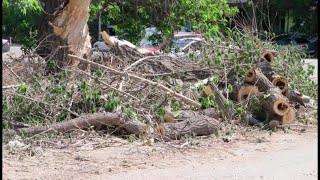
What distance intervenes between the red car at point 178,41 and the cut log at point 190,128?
4463 mm

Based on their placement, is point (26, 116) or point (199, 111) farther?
point (199, 111)

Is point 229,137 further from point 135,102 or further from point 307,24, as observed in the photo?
point 307,24

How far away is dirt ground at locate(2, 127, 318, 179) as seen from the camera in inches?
268

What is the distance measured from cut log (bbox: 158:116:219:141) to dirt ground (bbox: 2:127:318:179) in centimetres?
12

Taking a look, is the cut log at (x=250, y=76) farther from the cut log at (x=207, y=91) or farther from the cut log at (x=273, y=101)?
the cut log at (x=207, y=91)

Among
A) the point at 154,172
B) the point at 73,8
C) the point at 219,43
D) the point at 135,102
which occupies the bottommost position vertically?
the point at 154,172

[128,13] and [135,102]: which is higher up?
[128,13]

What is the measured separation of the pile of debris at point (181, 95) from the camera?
8562 millimetres

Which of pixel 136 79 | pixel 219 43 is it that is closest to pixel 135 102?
pixel 136 79

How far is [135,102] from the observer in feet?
30.2

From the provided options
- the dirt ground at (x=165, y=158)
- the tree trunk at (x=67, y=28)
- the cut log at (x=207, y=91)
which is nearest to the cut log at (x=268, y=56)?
the cut log at (x=207, y=91)

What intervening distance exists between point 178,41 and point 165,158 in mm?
9146

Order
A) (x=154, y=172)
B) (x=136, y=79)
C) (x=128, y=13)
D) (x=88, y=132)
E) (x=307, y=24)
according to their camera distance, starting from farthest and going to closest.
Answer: (x=307, y=24)
(x=128, y=13)
(x=136, y=79)
(x=88, y=132)
(x=154, y=172)

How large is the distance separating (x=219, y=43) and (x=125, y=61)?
2.18m
